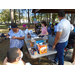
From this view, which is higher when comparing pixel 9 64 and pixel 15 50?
pixel 15 50

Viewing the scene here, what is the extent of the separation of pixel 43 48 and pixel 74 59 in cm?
169

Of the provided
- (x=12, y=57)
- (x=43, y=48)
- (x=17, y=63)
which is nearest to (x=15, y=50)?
(x=12, y=57)

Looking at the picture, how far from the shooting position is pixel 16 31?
200cm

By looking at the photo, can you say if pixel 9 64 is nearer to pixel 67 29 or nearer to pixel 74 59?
pixel 67 29

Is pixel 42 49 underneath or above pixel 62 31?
underneath

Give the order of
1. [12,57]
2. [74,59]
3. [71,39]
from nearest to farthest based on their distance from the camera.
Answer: [12,57] → [74,59] → [71,39]

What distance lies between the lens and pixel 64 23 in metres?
1.55

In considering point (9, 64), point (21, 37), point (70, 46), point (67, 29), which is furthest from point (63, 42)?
point (9, 64)

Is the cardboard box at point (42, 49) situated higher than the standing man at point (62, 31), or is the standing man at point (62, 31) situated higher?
the standing man at point (62, 31)

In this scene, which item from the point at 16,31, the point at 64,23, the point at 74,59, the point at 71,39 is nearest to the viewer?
the point at 64,23

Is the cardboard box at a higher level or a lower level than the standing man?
lower

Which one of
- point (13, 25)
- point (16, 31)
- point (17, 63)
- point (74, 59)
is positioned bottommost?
point (74, 59)

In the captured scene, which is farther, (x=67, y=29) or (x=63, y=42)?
(x=63, y=42)

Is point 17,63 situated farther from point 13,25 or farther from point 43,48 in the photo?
point 13,25
